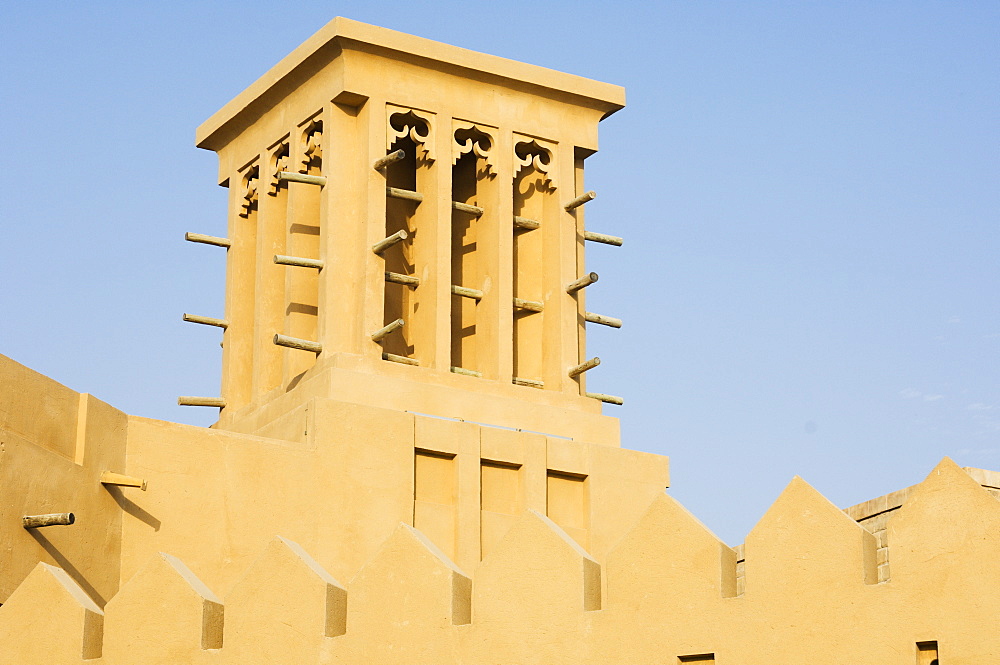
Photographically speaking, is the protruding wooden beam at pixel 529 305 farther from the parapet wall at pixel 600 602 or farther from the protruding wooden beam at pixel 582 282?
the parapet wall at pixel 600 602

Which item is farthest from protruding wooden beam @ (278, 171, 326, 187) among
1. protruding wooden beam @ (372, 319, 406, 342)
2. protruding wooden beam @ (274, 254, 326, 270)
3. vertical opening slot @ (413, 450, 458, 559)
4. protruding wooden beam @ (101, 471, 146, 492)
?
protruding wooden beam @ (101, 471, 146, 492)

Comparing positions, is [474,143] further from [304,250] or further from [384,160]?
[304,250]

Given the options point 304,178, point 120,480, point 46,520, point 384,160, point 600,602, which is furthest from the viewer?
point 304,178

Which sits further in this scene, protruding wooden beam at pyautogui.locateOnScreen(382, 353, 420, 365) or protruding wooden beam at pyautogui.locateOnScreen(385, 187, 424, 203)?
protruding wooden beam at pyautogui.locateOnScreen(385, 187, 424, 203)

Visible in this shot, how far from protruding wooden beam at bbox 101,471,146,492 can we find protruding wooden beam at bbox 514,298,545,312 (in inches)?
187

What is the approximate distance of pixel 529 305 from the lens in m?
15.8

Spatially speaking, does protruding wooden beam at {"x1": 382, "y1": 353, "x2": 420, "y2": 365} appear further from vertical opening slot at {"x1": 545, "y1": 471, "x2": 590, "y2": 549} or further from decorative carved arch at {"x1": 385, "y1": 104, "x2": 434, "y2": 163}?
decorative carved arch at {"x1": 385, "y1": 104, "x2": 434, "y2": 163}

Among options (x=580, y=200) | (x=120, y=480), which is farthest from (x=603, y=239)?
(x=120, y=480)

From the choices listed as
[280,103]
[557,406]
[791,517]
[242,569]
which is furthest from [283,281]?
[791,517]

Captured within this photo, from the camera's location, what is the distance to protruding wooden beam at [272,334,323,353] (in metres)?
14.4

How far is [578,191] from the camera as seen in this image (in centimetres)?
1644

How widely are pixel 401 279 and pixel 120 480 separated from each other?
13.5 feet

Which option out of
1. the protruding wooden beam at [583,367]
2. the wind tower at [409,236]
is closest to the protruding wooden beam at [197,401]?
the wind tower at [409,236]

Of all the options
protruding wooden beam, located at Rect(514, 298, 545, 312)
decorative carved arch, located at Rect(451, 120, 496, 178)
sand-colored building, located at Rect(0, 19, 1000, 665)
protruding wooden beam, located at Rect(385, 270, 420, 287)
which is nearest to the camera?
sand-colored building, located at Rect(0, 19, 1000, 665)
